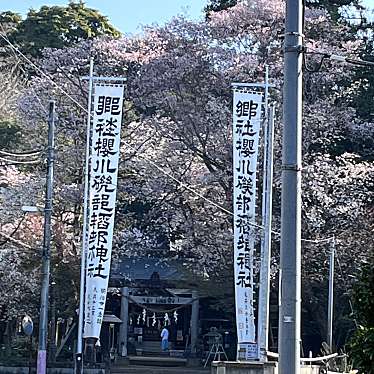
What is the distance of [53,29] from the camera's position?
41.5m

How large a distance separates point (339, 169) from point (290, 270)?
2306cm

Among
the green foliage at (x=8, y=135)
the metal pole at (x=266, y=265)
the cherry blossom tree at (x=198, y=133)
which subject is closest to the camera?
the metal pole at (x=266, y=265)

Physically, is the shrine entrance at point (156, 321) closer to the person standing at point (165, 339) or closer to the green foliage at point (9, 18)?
the person standing at point (165, 339)

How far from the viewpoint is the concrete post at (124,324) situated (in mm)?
34406

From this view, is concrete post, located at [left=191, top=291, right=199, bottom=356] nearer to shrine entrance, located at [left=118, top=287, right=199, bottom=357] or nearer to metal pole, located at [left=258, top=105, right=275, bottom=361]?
shrine entrance, located at [left=118, top=287, right=199, bottom=357]

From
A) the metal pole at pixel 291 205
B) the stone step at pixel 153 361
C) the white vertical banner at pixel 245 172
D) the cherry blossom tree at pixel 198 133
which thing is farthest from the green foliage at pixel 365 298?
the stone step at pixel 153 361

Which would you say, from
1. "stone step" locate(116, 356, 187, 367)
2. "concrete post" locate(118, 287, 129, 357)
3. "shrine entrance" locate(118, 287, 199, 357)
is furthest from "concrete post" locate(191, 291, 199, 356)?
"concrete post" locate(118, 287, 129, 357)

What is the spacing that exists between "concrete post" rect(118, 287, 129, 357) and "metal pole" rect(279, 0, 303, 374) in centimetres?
2736

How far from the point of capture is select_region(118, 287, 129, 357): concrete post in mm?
34406

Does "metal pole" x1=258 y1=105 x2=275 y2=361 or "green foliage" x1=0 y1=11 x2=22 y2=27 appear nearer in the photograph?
"metal pole" x1=258 y1=105 x2=275 y2=361

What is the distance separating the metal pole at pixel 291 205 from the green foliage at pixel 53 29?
34029mm

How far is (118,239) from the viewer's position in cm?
3156

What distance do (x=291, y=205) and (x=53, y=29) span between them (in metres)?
35.8

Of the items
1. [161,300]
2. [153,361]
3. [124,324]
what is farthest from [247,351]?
[124,324]
